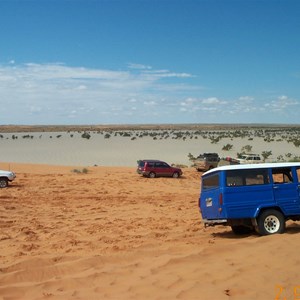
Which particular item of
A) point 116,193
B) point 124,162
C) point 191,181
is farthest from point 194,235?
point 124,162

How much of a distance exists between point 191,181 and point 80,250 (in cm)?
2123

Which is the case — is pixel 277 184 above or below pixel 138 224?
above

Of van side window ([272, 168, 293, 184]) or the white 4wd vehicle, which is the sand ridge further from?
the white 4wd vehicle

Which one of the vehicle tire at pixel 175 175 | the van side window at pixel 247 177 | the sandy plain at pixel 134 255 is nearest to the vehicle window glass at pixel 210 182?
the van side window at pixel 247 177

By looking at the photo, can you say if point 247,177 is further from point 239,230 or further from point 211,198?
point 239,230

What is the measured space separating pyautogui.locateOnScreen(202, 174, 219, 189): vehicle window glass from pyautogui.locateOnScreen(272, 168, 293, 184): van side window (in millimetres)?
1461

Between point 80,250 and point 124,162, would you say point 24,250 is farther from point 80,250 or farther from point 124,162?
point 124,162

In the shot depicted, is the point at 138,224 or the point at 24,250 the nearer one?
the point at 24,250

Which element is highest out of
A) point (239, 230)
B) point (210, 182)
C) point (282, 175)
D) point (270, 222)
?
point (282, 175)

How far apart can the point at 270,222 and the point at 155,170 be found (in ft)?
71.1

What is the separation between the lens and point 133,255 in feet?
29.9

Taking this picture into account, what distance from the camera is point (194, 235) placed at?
1169 centimetres

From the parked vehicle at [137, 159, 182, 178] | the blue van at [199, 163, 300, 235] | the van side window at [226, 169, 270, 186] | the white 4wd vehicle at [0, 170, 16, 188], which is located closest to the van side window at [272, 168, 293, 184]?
the blue van at [199, 163, 300, 235]

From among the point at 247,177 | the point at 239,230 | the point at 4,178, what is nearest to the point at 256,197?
the point at 247,177
